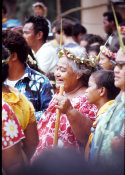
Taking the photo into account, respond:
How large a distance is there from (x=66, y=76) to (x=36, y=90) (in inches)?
14.8

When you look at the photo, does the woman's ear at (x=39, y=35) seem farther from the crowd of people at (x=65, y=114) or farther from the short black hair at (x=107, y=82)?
the short black hair at (x=107, y=82)

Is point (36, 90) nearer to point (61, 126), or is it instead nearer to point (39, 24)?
point (61, 126)

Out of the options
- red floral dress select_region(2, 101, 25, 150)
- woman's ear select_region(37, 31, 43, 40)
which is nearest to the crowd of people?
red floral dress select_region(2, 101, 25, 150)

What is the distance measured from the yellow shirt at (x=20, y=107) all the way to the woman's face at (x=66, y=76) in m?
0.82

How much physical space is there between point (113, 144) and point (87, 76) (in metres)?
1.34

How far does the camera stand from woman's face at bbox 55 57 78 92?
135 inches

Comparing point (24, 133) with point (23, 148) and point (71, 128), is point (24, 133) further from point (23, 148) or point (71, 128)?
point (71, 128)

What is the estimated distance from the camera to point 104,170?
205 cm

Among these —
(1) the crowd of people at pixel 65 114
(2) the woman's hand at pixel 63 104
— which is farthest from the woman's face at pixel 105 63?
(2) the woman's hand at pixel 63 104

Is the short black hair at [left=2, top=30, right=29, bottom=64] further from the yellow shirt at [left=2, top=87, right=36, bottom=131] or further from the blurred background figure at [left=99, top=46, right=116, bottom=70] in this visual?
the blurred background figure at [left=99, top=46, right=116, bottom=70]

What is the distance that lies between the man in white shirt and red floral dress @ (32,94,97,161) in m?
1.81

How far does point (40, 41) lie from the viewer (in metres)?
5.30

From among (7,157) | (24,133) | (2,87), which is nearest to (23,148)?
(24,133)

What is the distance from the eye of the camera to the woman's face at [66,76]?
3.42 m
